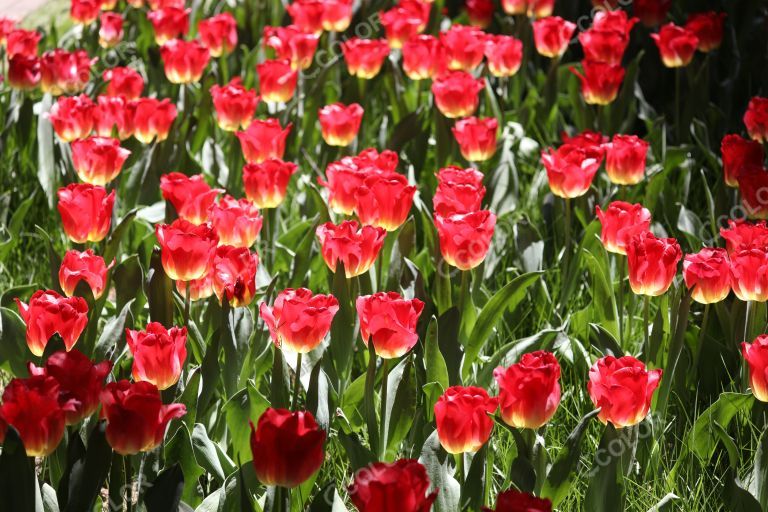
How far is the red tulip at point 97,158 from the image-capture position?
2.61m

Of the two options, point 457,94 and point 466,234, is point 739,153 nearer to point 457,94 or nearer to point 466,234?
point 457,94

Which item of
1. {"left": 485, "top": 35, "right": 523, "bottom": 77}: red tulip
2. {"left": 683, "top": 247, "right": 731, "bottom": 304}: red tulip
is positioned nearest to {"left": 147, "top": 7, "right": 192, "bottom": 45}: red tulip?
{"left": 485, "top": 35, "right": 523, "bottom": 77}: red tulip

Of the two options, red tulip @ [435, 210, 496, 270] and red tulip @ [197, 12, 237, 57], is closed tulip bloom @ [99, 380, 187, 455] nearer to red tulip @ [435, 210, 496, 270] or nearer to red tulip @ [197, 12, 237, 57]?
red tulip @ [435, 210, 496, 270]

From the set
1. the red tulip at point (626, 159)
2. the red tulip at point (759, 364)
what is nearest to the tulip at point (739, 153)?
the red tulip at point (626, 159)

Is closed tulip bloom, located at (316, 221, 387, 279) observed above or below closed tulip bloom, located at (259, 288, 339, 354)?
below

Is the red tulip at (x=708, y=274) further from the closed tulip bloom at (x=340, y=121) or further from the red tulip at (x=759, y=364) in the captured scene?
the closed tulip bloom at (x=340, y=121)

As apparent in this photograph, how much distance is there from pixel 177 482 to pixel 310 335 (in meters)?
0.34

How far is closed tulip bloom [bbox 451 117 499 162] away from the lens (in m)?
2.83

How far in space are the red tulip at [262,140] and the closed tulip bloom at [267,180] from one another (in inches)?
6.7

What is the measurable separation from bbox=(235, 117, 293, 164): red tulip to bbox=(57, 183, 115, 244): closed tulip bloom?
1.63 ft

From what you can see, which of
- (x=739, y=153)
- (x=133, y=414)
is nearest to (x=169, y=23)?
(x=739, y=153)

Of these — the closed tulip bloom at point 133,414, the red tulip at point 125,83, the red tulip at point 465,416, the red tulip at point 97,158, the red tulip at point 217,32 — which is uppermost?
the closed tulip bloom at point 133,414

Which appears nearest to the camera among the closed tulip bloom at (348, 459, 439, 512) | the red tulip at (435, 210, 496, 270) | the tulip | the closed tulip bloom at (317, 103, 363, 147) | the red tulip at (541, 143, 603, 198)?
the closed tulip bloom at (348, 459, 439, 512)

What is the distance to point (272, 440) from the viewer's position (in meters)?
1.53
